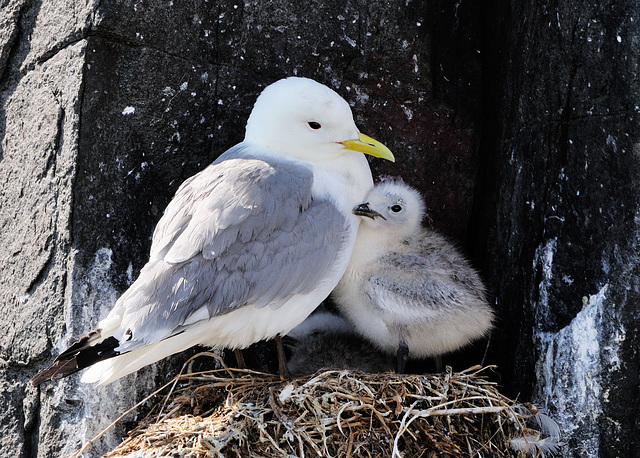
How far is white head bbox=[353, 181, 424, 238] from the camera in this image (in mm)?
3088

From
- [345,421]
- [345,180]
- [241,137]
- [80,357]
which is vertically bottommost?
[345,421]

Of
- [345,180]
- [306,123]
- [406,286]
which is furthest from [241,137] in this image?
[406,286]

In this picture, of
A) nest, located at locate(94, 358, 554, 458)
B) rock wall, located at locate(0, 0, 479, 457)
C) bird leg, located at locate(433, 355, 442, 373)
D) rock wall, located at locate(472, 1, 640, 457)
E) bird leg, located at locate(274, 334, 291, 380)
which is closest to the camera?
nest, located at locate(94, 358, 554, 458)

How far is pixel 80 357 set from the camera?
249cm

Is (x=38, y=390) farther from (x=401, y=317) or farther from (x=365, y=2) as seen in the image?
(x=365, y=2)

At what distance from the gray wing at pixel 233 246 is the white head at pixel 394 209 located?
0.20 metres

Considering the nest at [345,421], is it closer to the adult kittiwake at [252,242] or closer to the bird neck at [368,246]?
the adult kittiwake at [252,242]

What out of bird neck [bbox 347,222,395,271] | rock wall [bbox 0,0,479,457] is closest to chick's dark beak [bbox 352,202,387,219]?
bird neck [bbox 347,222,395,271]

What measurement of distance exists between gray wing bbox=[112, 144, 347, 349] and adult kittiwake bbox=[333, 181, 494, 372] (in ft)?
0.81

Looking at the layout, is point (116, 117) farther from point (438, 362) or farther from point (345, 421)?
point (438, 362)

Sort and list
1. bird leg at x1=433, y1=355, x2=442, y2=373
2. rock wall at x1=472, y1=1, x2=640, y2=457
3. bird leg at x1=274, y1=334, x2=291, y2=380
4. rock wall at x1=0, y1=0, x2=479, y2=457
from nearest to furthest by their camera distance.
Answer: rock wall at x1=472, y1=1, x2=640, y2=457 → rock wall at x1=0, y1=0, x2=479, y2=457 → bird leg at x1=274, y1=334, x2=291, y2=380 → bird leg at x1=433, y1=355, x2=442, y2=373

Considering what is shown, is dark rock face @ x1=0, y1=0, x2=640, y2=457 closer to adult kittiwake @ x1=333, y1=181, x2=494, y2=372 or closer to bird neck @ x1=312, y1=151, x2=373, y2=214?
adult kittiwake @ x1=333, y1=181, x2=494, y2=372

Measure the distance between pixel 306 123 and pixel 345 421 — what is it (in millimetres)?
1049

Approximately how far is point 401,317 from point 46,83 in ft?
5.05
